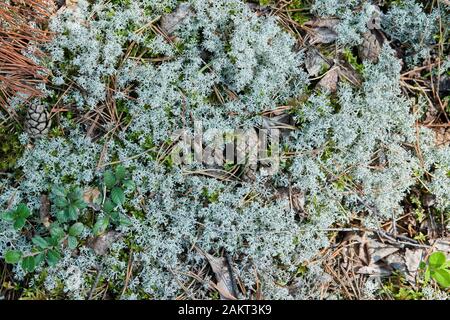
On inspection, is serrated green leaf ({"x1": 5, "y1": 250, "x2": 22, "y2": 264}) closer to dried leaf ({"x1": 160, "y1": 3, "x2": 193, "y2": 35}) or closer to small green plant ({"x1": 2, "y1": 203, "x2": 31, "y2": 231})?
small green plant ({"x1": 2, "y1": 203, "x2": 31, "y2": 231})

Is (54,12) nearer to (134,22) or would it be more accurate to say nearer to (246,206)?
(134,22)

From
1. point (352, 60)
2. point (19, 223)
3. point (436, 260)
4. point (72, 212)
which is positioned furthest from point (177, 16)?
point (436, 260)

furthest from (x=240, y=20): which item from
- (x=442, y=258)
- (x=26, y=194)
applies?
(x=442, y=258)

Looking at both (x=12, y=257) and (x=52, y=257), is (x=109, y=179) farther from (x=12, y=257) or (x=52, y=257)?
(x=12, y=257)

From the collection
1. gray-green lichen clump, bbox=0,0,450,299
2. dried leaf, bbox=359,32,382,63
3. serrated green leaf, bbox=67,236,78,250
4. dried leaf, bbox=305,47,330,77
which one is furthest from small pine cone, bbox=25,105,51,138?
dried leaf, bbox=359,32,382,63

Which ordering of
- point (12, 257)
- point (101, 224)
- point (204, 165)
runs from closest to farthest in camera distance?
point (12, 257), point (101, 224), point (204, 165)
